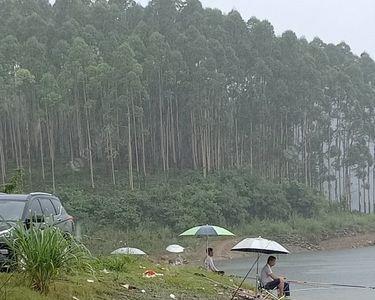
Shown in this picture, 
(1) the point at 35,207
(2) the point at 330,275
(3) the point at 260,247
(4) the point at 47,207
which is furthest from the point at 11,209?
(2) the point at 330,275

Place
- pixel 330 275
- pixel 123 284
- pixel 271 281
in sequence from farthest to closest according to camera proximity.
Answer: pixel 330 275, pixel 271 281, pixel 123 284

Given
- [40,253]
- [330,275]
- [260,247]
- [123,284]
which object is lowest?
[330,275]

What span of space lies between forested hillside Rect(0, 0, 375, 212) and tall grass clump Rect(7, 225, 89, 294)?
125 feet

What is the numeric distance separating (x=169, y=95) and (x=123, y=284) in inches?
1736

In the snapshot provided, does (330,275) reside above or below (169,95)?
below

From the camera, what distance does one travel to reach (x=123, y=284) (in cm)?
941

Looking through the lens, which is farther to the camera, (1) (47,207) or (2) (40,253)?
(1) (47,207)

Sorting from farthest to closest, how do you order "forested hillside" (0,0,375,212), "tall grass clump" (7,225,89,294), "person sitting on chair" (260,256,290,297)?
A: "forested hillside" (0,0,375,212) → "person sitting on chair" (260,256,290,297) → "tall grass clump" (7,225,89,294)

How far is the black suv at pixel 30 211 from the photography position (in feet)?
28.6

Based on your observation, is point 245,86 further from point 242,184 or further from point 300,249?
point 300,249

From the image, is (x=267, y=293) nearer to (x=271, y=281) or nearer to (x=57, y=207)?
(x=271, y=281)

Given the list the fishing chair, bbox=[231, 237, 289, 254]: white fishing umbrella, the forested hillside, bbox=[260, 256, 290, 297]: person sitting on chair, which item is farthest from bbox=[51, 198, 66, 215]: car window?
the forested hillside

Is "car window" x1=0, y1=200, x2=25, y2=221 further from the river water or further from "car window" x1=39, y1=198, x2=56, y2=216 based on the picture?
the river water

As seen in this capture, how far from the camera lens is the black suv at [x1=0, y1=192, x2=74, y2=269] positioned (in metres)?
8.71
